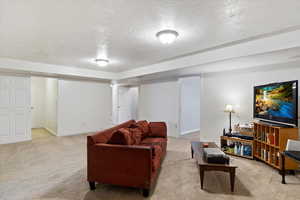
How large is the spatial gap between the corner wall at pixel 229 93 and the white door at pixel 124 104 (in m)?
4.27

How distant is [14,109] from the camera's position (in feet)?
16.3

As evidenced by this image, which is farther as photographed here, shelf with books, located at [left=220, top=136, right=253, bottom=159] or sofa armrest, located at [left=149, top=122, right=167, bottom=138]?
sofa armrest, located at [left=149, top=122, right=167, bottom=138]

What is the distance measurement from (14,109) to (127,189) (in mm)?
4670

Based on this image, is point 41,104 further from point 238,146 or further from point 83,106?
point 238,146

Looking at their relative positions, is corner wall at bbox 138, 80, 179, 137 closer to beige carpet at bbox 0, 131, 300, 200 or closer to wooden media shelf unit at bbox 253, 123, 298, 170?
beige carpet at bbox 0, 131, 300, 200

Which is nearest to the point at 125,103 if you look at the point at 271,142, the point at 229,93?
the point at 229,93

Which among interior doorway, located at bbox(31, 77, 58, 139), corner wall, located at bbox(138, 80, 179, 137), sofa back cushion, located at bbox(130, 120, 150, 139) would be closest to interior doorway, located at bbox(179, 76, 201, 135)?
corner wall, located at bbox(138, 80, 179, 137)

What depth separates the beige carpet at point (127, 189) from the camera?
2182 millimetres

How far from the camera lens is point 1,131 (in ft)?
15.6

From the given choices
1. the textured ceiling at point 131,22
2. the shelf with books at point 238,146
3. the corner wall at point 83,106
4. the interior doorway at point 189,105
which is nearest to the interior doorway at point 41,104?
the corner wall at point 83,106

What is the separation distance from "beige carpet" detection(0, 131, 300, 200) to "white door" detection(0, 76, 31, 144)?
1.48 meters

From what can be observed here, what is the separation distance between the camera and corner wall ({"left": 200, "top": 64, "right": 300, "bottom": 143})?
3742 millimetres

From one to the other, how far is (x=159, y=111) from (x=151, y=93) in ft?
2.54

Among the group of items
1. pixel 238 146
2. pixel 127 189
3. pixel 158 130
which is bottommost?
pixel 127 189
